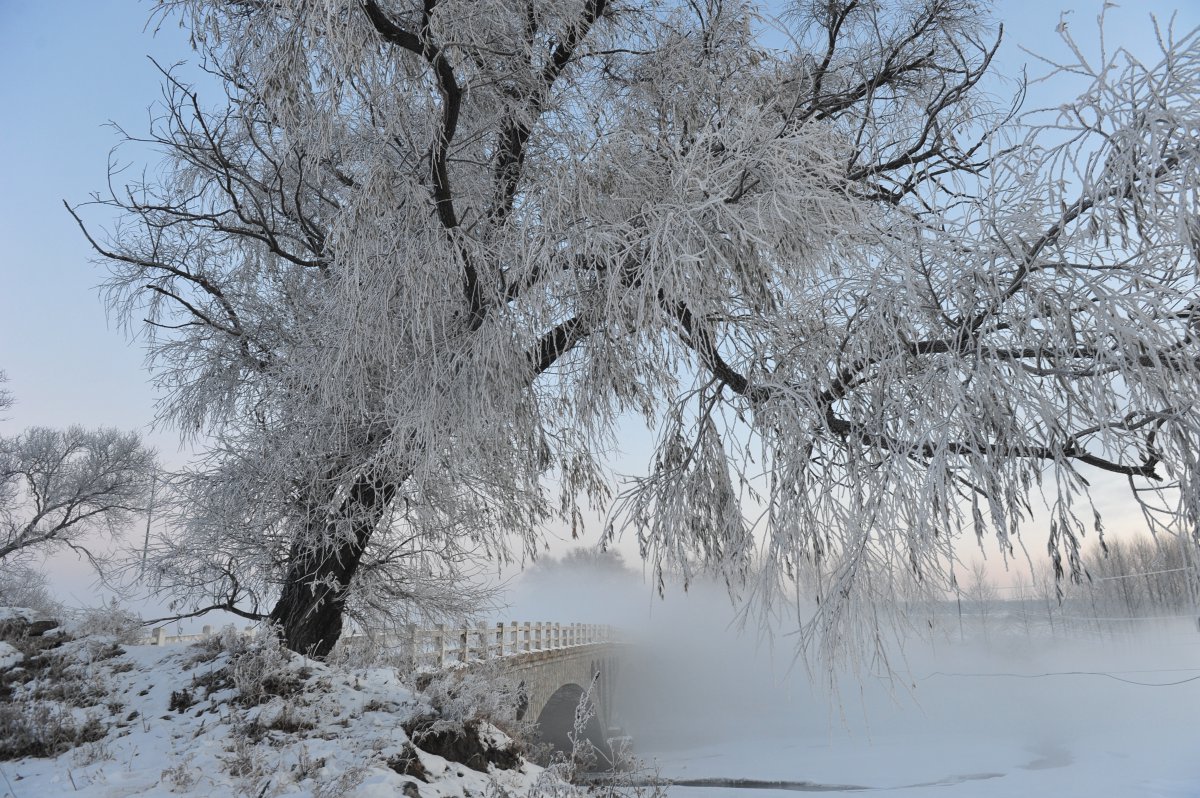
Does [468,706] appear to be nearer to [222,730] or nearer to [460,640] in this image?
[222,730]

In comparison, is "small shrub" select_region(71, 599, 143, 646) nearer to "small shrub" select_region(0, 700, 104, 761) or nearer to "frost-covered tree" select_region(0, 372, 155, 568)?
"small shrub" select_region(0, 700, 104, 761)

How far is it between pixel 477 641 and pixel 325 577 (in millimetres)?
5182

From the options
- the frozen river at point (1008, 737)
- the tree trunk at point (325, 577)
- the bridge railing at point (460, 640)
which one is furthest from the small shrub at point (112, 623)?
the frozen river at point (1008, 737)

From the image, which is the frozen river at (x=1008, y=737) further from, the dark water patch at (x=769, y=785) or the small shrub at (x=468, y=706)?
the small shrub at (x=468, y=706)

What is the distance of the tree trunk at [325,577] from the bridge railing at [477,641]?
871 mm

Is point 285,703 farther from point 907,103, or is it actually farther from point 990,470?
point 907,103

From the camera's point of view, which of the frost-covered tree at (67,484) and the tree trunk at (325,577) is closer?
the tree trunk at (325,577)

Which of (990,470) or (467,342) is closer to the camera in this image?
(990,470)

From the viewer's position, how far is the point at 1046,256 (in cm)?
244

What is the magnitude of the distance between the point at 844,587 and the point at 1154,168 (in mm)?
1501

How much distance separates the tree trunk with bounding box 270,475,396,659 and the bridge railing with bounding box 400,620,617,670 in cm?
87

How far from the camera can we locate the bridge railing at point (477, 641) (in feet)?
23.0

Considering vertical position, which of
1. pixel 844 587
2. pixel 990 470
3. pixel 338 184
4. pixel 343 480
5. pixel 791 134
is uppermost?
pixel 338 184

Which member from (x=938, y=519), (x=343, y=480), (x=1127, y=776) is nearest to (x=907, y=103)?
(x=938, y=519)
